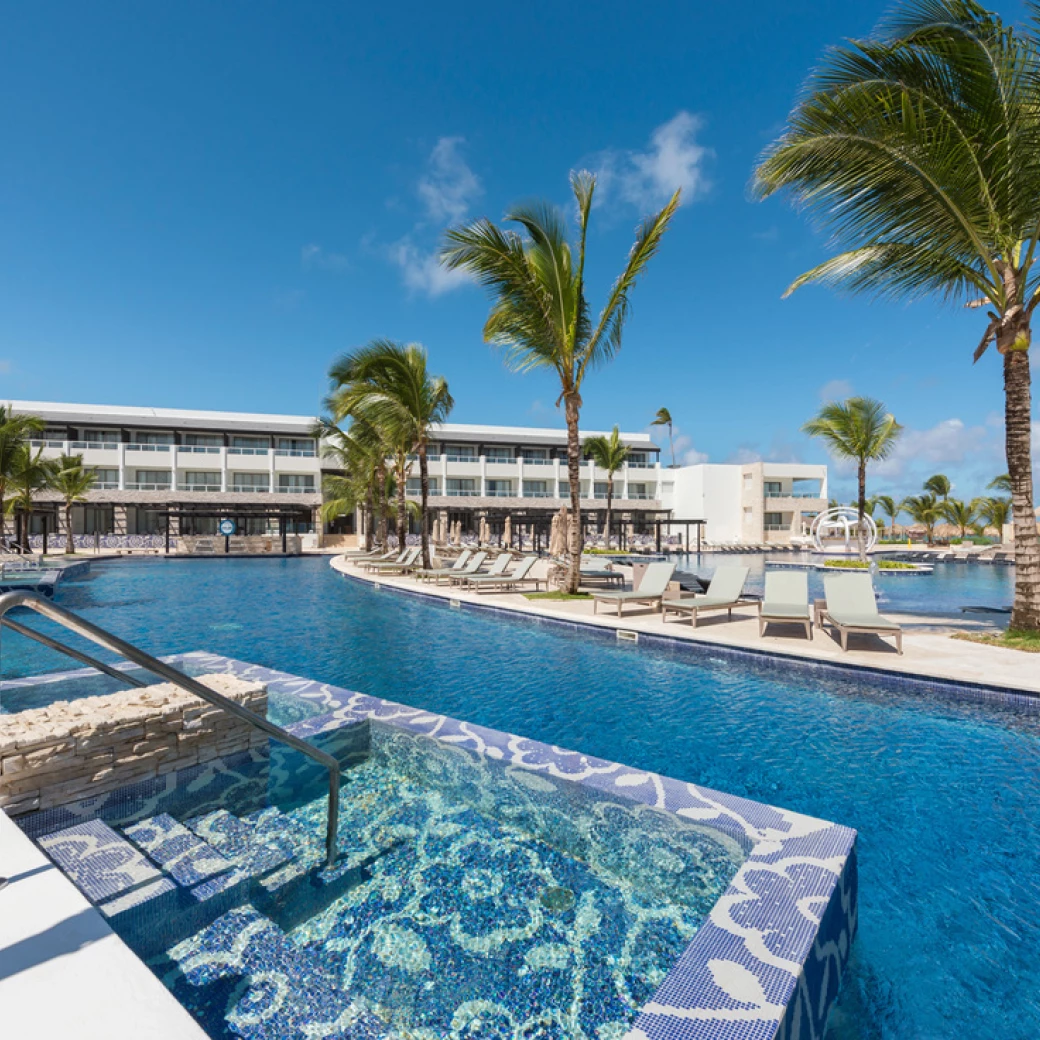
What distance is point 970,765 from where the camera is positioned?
436cm

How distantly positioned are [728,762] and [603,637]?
15.3ft

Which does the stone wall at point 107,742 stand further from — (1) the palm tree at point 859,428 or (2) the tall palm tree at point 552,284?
(1) the palm tree at point 859,428

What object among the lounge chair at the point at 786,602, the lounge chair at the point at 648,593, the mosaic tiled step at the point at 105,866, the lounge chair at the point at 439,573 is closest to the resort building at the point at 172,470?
the lounge chair at the point at 439,573

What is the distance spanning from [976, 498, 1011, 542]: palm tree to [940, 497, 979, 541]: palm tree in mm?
742

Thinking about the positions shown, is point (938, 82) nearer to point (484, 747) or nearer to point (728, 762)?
point (728, 762)

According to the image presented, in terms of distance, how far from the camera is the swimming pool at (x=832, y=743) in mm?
2381

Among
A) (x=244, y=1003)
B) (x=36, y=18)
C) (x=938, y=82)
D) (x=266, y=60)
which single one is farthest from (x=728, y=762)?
(x=266, y=60)

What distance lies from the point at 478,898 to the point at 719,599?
7.90 metres

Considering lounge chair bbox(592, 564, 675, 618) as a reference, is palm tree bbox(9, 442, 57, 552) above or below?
above

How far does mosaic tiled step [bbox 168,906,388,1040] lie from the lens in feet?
6.73

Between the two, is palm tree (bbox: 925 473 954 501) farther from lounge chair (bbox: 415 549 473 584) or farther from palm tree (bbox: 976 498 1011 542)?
lounge chair (bbox: 415 549 473 584)

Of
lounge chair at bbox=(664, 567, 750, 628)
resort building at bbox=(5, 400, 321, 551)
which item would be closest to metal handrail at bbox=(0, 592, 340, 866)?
lounge chair at bbox=(664, 567, 750, 628)

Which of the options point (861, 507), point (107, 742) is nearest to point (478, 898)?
point (107, 742)

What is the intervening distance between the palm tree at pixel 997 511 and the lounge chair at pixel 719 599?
135 feet
